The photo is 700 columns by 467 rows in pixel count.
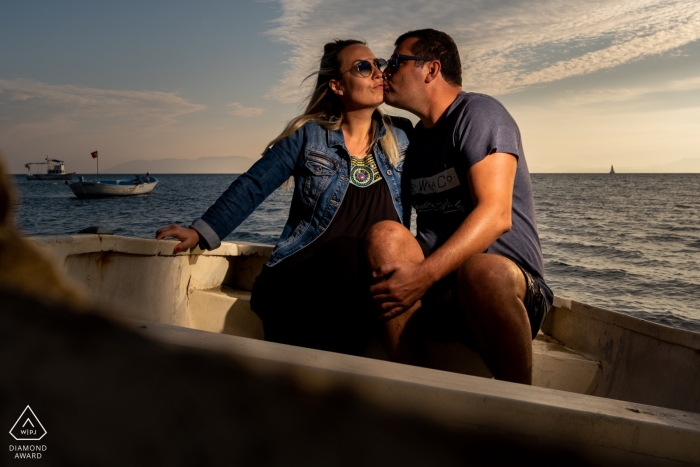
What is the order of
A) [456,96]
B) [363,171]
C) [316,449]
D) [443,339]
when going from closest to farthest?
[316,449] → [443,339] → [456,96] → [363,171]

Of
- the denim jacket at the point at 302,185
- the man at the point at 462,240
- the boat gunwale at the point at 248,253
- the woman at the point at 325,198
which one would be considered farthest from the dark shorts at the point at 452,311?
the denim jacket at the point at 302,185

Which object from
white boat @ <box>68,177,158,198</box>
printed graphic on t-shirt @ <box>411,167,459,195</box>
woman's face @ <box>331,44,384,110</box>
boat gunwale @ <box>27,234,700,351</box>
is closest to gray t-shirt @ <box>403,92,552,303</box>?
printed graphic on t-shirt @ <box>411,167,459,195</box>

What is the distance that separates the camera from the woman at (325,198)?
2.54 meters

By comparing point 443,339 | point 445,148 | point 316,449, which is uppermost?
point 445,148

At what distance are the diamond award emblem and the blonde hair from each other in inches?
111

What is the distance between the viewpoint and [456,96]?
8.90 feet

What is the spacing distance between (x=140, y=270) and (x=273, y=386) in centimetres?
342

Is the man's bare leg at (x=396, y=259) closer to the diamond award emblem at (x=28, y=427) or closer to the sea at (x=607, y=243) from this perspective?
the sea at (x=607, y=243)

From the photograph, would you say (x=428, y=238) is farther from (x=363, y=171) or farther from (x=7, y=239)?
(x=7, y=239)

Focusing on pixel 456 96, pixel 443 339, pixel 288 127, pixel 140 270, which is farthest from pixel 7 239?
pixel 140 270

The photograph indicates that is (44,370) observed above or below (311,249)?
above

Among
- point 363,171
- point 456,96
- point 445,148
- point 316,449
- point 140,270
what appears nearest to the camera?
point 316,449

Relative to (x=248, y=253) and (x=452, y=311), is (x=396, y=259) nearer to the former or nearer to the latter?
(x=452, y=311)

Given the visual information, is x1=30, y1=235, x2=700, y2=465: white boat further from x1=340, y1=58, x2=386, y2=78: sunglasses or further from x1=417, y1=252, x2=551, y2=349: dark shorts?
x1=340, y1=58, x2=386, y2=78: sunglasses
